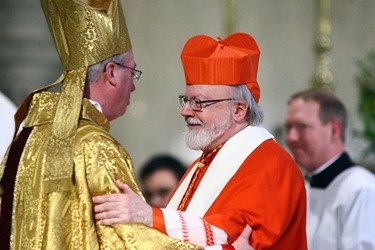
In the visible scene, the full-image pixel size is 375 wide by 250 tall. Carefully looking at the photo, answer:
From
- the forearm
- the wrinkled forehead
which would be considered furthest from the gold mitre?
the forearm

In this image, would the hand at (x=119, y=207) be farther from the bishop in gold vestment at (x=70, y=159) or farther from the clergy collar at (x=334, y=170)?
the clergy collar at (x=334, y=170)

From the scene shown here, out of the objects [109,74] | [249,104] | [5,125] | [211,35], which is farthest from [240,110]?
[211,35]

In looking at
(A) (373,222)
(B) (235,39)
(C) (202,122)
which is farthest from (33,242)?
(A) (373,222)

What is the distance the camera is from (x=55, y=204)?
457cm

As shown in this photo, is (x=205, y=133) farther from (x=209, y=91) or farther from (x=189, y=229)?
(x=189, y=229)

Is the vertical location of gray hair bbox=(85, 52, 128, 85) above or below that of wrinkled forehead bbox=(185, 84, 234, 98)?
above

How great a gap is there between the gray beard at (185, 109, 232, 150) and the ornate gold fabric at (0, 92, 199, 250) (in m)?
0.43

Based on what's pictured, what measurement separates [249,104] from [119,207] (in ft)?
2.70

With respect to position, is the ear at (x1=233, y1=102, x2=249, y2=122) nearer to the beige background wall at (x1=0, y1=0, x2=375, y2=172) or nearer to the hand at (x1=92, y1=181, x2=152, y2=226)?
the hand at (x1=92, y1=181, x2=152, y2=226)

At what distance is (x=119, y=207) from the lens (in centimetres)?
455

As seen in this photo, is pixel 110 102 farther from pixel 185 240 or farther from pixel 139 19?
pixel 139 19

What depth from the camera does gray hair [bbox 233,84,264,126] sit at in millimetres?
5059

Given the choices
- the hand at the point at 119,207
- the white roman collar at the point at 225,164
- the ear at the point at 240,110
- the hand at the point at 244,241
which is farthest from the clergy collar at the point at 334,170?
the hand at the point at 119,207

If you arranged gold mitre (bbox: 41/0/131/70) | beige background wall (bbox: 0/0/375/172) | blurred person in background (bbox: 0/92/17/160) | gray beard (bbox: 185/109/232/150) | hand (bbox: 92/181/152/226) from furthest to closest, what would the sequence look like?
beige background wall (bbox: 0/0/375/172) → blurred person in background (bbox: 0/92/17/160) → gray beard (bbox: 185/109/232/150) → gold mitre (bbox: 41/0/131/70) → hand (bbox: 92/181/152/226)
